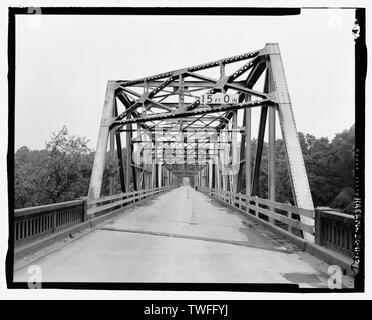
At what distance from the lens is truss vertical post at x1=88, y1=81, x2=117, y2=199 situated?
1211 centimetres

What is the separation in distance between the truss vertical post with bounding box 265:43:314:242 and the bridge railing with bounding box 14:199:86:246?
16.9ft

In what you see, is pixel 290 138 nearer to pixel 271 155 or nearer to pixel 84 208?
pixel 271 155

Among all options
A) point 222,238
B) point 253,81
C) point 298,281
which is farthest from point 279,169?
point 298,281

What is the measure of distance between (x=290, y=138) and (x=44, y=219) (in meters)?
5.71

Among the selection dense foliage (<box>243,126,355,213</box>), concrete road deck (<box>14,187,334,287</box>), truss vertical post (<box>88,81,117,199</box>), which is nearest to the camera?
concrete road deck (<box>14,187,334,287</box>)

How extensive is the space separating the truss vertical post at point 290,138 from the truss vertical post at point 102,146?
5.92 metres

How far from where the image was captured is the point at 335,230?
6414 mm

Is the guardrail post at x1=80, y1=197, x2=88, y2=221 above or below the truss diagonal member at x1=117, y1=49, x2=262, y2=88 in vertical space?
below

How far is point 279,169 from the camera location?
60906 millimetres

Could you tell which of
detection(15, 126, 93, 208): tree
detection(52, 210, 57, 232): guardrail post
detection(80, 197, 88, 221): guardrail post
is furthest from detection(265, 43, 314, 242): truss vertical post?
detection(15, 126, 93, 208): tree

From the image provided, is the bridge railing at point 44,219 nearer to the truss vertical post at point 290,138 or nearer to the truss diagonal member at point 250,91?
the truss vertical post at point 290,138

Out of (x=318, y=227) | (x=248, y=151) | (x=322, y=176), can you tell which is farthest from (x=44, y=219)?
(x=322, y=176)

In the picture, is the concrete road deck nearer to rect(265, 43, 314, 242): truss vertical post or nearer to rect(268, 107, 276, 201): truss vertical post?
rect(265, 43, 314, 242): truss vertical post
